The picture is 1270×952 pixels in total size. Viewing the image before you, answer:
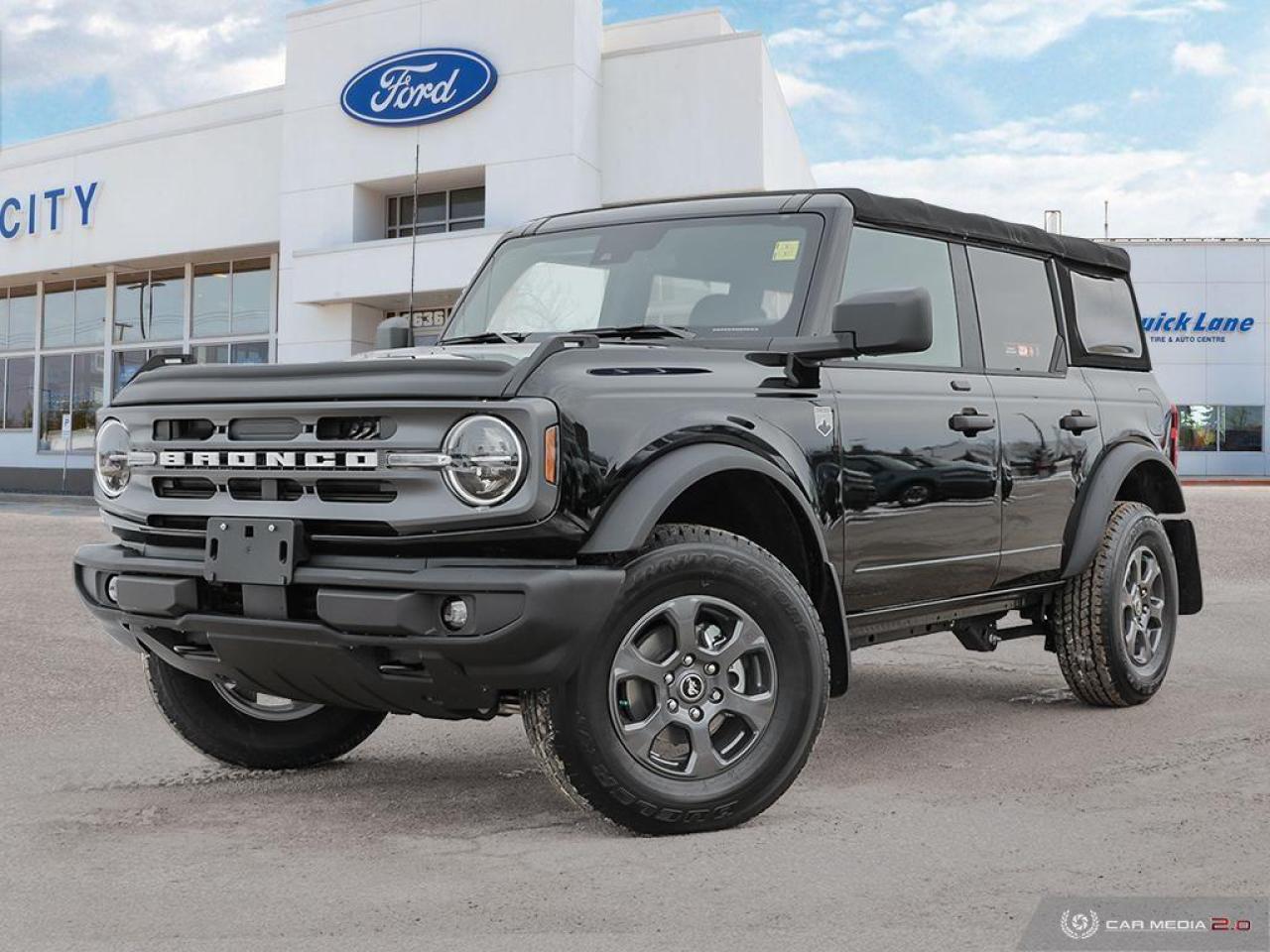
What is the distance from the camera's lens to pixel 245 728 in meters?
5.08

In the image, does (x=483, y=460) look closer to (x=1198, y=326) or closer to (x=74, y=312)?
(x=74, y=312)

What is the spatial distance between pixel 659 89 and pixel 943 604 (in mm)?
20602

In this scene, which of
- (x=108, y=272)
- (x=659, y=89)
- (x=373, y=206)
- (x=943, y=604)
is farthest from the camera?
(x=108, y=272)

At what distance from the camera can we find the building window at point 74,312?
34250 mm

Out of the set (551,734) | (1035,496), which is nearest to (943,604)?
(1035,496)

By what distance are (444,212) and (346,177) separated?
1981 millimetres

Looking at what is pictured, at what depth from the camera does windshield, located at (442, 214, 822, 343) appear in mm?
4910

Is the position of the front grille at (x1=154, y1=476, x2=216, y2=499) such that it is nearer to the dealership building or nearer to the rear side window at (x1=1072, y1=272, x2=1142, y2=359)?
the rear side window at (x1=1072, y1=272, x2=1142, y2=359)

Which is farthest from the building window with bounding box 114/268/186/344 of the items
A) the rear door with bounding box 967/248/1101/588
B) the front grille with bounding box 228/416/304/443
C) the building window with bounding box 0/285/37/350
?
the front grille with bounding box 228/416/304/443

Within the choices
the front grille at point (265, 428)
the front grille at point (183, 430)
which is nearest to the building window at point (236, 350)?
the front grille at point (183, 430)

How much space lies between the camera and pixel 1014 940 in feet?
10.5

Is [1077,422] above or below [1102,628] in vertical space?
above

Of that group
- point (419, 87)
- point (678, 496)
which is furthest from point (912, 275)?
point (419, 87)

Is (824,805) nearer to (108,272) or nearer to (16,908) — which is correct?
(16,908)
